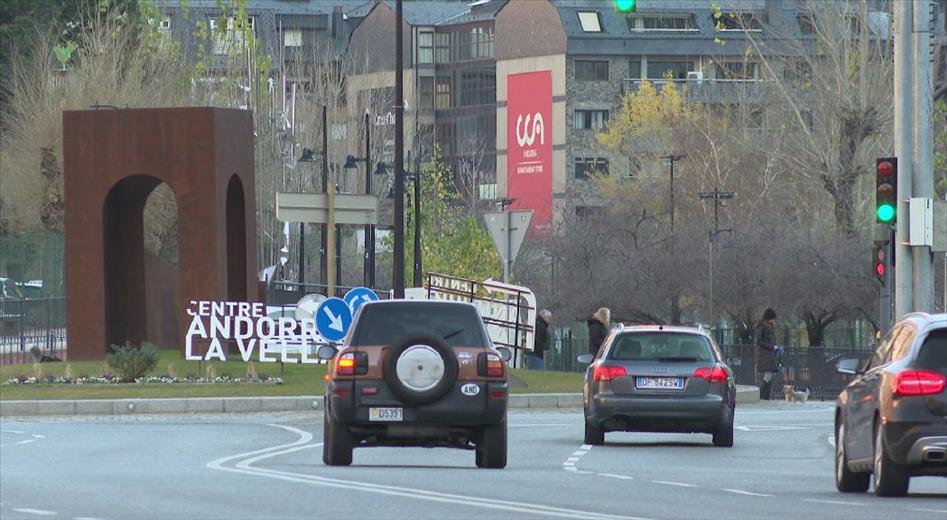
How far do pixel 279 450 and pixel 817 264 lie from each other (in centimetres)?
4641

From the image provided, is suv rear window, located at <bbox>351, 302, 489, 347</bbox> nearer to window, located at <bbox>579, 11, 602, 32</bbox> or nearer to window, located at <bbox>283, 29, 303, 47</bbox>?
window, located at <bbox>579, 11, 602, 32</bbox>

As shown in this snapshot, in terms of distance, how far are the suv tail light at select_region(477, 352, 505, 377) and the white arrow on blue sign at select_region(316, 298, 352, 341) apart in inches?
630

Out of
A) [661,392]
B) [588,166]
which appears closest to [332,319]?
[661,392]

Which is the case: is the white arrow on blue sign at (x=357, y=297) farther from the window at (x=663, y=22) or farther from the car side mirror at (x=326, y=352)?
the window at (x=663, y=22)

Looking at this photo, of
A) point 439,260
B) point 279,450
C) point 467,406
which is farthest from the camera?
point 439,260

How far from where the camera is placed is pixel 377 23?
411 ft

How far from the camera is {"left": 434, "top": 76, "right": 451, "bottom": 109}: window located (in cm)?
12638

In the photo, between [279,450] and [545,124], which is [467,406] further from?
[545,124]

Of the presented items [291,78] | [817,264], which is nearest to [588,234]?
[817,264]

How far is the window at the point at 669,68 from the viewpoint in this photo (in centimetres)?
11650

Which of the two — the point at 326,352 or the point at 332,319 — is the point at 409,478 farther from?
the point at 332,319

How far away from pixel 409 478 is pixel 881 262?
38.9 ft

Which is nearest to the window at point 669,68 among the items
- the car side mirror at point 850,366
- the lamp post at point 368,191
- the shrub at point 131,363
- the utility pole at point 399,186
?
the lamp post at point 368,191

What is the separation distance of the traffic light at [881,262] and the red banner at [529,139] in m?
86.2
